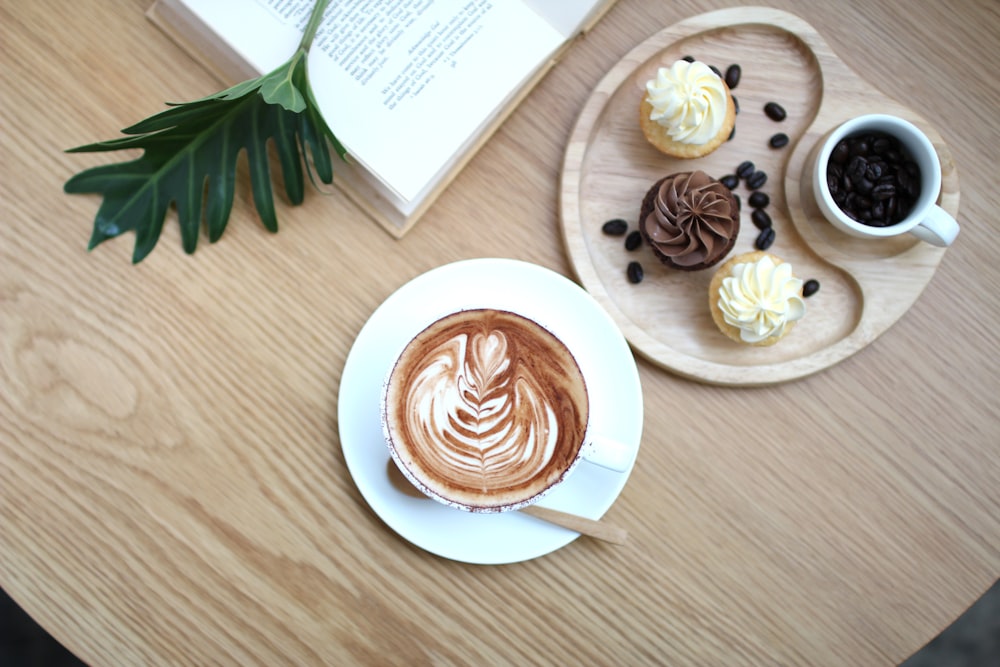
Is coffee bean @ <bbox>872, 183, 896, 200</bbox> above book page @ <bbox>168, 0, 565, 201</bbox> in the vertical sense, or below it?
above

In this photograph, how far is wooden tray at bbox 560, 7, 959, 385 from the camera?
3.49ft

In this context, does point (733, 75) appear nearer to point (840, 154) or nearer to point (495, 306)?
point (840, 154)

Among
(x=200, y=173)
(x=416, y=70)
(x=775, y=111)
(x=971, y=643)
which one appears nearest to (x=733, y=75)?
(x=775, y=111)

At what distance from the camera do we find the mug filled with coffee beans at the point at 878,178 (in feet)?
3.29

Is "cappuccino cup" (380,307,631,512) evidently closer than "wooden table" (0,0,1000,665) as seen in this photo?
Yes

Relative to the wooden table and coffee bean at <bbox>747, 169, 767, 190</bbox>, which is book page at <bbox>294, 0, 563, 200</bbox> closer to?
the wooden table

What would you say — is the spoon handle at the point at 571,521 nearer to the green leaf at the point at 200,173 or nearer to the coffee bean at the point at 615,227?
the coffee bean at the point at 615,227

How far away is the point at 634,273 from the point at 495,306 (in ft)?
0.68

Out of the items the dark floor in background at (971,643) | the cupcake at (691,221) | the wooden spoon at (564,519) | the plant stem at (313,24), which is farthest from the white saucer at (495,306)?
the dark floor in background at (971,643)

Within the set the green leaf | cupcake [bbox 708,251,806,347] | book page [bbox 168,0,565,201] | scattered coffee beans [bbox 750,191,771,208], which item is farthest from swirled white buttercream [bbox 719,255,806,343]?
the green leaf

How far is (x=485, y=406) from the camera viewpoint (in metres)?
0.96

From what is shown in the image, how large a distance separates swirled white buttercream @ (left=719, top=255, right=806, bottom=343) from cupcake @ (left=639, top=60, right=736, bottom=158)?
0.59 ft

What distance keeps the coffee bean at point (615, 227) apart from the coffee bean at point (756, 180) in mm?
187

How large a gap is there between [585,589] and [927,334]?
0.61 metres
